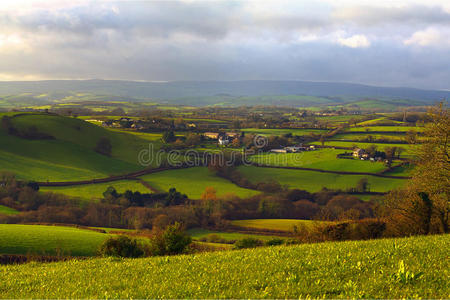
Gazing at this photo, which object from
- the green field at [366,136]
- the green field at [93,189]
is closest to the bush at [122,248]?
the green field at [93,189]

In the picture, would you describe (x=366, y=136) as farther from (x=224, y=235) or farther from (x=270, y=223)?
(x=224, y=235)

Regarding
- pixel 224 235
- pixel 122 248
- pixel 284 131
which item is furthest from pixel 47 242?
pixel 284 131

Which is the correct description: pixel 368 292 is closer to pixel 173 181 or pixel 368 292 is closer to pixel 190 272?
pixel 190 272

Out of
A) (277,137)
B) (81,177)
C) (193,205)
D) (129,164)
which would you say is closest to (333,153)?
(277,137)

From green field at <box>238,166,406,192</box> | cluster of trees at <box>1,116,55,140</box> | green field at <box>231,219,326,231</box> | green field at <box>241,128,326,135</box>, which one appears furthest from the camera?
green field at <box>241,128,326,135</box>

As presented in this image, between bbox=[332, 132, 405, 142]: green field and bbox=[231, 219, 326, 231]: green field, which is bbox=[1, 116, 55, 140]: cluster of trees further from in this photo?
bbox=[332, 132, 405, 142]: green field

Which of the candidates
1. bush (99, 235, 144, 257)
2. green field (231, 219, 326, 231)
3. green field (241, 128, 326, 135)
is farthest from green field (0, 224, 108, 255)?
green field (241, 128, 326, 135)
